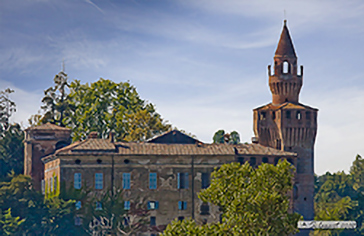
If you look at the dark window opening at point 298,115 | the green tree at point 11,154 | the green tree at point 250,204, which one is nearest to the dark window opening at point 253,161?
the dark window opening at point 298,115

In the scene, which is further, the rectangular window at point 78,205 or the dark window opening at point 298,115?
the dark window opening at point 298,115

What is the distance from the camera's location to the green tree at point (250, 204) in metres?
52.0

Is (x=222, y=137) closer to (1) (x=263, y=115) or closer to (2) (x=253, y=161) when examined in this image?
(1) (x=263, y=115)

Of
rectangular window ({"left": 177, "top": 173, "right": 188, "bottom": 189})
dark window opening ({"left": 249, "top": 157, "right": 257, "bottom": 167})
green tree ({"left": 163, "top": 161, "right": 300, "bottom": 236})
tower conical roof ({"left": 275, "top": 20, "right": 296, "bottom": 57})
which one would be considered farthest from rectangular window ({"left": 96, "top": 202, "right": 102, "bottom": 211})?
tower conical roof ({"left": 275, "top": 20, "right": 296, "bottom": 57})

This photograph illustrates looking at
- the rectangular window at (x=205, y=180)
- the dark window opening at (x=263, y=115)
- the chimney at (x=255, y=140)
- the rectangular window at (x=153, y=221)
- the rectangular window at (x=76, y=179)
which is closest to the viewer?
the rectangular window at (x=76, y=179)

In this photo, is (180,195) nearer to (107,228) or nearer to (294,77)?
(107,228)

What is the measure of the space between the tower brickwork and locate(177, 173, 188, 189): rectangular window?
44.2ft

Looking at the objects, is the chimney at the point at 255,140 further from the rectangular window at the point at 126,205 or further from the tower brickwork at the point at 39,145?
the tower brickwork at the point at 39,145

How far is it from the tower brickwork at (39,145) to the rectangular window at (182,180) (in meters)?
13.5

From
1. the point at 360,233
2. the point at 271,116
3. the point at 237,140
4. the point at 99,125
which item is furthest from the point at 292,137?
the point at 237,140

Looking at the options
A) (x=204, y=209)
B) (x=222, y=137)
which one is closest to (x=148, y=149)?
(x=204, y=209)

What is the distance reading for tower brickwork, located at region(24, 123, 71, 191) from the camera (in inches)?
3223

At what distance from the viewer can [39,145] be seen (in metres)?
82.1

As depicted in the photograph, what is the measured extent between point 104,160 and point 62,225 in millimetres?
6124
